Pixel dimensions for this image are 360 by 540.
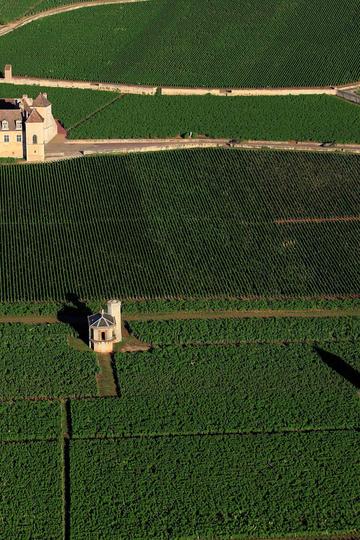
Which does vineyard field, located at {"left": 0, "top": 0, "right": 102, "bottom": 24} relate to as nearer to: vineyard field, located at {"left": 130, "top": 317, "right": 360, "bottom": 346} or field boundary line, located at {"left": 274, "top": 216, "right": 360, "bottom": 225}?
field boundary line, located at {"left": 274, "top": 216, "right": 360, "bottom": 225}

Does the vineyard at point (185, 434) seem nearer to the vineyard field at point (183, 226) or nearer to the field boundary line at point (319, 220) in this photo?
the vineyard field at point (183, 226)

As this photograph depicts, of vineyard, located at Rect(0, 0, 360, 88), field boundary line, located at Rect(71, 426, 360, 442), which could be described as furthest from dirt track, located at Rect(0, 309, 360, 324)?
vineyard, located at Rect(0, 0, 360, 88)

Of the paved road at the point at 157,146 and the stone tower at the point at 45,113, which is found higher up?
the stone tower at the point at 45,113

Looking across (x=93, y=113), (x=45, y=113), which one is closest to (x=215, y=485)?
(x=45, y=113)

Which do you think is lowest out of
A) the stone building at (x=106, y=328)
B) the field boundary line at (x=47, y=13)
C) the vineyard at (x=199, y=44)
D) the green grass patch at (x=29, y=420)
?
the green grass patch at (x=29, y=420)

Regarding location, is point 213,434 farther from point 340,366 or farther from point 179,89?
point 179,89

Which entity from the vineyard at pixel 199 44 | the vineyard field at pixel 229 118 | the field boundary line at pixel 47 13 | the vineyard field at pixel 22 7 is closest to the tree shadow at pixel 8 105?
the vineyard field at pixel 229 118
